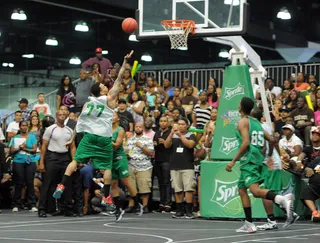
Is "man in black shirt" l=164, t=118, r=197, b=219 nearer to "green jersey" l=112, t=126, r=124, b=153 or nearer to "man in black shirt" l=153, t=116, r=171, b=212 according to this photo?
"man in black shirt" l=153, t=116, r=171, b=212

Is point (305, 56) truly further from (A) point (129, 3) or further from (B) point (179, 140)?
(B) point (179, 140)

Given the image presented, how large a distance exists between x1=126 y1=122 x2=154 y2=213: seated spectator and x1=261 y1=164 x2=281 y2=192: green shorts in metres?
4.77

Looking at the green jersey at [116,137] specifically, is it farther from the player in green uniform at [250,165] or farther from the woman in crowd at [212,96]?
the woman in crowd at [212,96]

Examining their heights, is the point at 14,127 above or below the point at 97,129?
above

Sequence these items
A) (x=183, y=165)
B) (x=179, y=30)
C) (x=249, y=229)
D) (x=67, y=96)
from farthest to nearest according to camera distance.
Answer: (x=67, y=96)
(x=183, y=165)
(x=179, y=30)
(x=249, y=229)

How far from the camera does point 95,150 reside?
15.0m

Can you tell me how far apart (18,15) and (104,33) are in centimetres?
377

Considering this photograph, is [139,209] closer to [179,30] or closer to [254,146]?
[179,30]

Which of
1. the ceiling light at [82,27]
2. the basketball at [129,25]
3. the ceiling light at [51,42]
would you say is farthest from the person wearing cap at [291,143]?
the ceiling light at [82,27]

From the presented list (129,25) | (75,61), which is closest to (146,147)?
(129,25)

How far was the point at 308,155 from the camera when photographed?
58.2ft

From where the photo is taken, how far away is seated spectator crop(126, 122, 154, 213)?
18906mm

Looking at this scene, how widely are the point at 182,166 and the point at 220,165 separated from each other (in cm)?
115

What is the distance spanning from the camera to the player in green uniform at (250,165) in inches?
522
